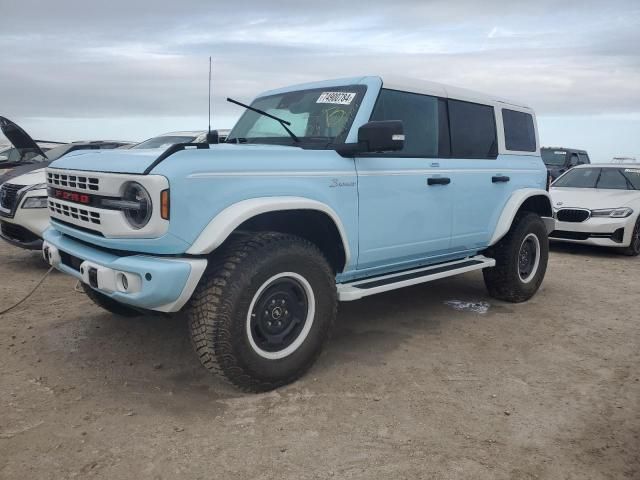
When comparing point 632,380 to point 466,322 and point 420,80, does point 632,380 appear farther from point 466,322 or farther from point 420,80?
point 420,80

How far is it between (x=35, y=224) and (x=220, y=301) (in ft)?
13.9

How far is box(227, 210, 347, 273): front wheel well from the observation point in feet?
11.1

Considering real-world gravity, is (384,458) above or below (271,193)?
below

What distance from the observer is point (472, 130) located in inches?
191

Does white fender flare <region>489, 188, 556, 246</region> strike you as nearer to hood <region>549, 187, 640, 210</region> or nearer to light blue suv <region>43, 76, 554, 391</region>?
light blue suv <region>43, 76, 554, 391</region>

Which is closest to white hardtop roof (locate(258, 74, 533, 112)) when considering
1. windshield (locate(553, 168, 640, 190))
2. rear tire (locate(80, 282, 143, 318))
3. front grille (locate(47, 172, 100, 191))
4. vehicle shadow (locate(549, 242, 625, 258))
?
front grille (locate(47, 172, 100, 191))

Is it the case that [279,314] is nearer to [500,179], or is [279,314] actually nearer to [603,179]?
[500,179]

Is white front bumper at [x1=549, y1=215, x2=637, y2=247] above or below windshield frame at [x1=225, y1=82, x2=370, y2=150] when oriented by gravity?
below

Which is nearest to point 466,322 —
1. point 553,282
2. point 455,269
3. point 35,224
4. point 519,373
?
point 455,269

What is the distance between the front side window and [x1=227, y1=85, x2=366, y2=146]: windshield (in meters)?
0.23

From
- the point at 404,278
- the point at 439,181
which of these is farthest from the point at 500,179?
the point at 404,278

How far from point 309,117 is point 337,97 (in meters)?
0.26

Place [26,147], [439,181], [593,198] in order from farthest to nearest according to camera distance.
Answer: [593,198], [26,147], [439,181]

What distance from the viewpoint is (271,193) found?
3.16 meters
